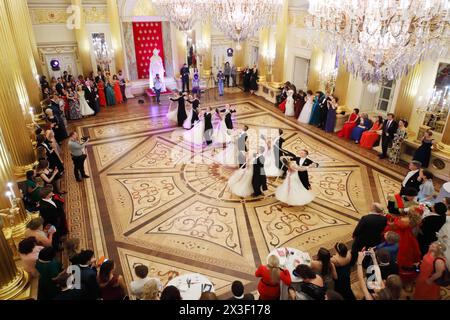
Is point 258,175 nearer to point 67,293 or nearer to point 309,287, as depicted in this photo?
point 309,287

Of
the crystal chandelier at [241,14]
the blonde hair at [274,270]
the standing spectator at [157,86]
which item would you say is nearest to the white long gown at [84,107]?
the standing spectator at [157,86]

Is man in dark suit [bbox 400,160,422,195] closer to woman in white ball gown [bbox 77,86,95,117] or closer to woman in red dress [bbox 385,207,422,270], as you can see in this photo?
woman in red dress [bbox 385,207,422,270]

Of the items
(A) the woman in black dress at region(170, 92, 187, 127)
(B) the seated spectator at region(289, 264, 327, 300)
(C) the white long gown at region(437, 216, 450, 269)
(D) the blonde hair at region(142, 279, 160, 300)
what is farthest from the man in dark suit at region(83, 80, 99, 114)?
(C) the white long gown at region(437, 216, 450, 269)

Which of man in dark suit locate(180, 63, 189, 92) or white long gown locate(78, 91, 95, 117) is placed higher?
man in dark suit locate(180, 63, 189, 92)

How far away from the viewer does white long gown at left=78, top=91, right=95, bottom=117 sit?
1165 centimetres

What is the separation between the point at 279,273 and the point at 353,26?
334 cm

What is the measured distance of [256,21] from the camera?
6.46 meters

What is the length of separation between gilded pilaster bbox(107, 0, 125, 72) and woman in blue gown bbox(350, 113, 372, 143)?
9.82m

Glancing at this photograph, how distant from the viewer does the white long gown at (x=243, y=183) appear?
22.7 feet

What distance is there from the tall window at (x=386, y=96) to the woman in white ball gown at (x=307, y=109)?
2.08 m
